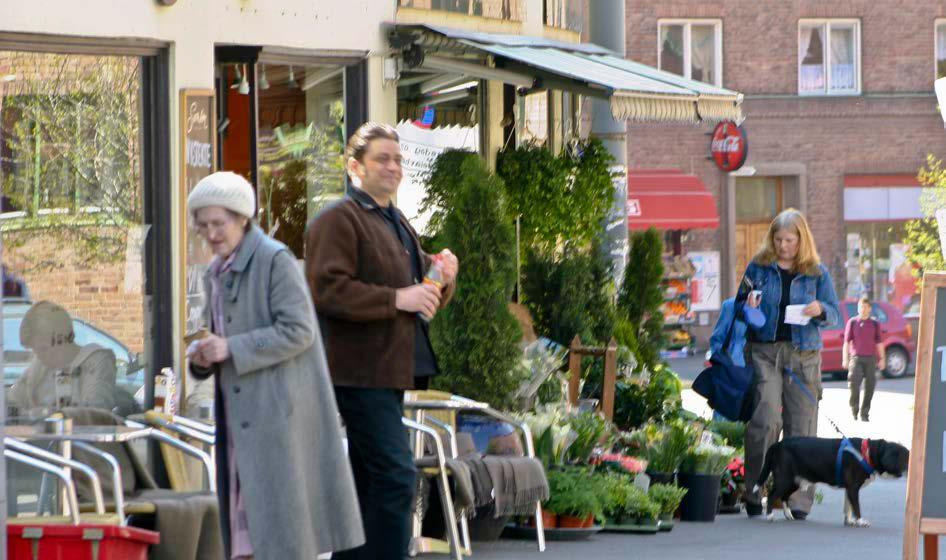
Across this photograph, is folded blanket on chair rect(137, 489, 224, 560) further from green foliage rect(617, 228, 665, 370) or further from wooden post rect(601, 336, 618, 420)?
green foliage rect(617, 228, 665, 370)

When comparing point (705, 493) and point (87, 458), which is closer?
point (87, 458)

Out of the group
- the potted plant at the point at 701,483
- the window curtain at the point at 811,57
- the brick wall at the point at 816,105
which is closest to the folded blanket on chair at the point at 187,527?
the potted plant at the point at 701,483

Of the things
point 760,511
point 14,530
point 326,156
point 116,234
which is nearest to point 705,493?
point 760,511

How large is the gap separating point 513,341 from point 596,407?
1638 millimetres

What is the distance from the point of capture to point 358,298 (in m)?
6.20

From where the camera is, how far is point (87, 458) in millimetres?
7672

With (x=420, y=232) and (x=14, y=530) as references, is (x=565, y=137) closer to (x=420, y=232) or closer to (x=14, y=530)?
(x=420, y=232)

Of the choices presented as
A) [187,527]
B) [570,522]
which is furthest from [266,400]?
[570,522]

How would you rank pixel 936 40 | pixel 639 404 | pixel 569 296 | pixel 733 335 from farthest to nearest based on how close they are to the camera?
1. pixel 936 40
2. pixel 569 296
3. pixel 639 404
4. pixel 733 335

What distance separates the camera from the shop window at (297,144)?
1043cm

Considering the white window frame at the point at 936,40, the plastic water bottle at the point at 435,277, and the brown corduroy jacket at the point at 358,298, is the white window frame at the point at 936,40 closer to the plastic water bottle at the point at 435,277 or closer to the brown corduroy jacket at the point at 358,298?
the plastic water bottle at the point at 435,277

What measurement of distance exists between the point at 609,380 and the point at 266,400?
228 inches

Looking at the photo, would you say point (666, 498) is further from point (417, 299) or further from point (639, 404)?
point (417, 299)

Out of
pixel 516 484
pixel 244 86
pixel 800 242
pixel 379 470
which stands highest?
pixel 244 86
